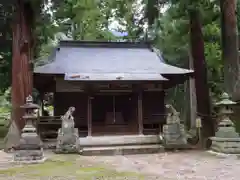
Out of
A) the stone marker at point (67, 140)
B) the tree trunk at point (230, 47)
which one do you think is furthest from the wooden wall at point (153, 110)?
the stone marker at point (67, 140)

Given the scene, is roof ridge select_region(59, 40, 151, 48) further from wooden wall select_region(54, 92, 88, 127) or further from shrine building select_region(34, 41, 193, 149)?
wooden wall select_region(54, 92, 88, 127)

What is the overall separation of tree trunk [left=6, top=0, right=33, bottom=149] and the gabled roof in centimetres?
67

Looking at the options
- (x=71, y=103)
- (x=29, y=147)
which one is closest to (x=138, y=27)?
(x=71, y=103)

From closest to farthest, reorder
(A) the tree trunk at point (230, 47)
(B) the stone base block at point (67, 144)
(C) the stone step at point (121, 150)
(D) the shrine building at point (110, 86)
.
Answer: (B) the stone base block at point (67, 144)
(C) the stone step at point (121, 150)
(A) the tree trunk at point (230, 47)
(D) the shrine building at point (110, 86)

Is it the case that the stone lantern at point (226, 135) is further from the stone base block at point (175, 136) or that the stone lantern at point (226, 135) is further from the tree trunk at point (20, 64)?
the tree trunk at point (20, 64)

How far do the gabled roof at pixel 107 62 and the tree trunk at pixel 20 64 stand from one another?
667 millimetres

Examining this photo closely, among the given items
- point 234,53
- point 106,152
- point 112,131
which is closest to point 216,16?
point 234,53

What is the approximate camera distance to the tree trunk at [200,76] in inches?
500

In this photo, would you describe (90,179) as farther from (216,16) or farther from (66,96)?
(216,16)

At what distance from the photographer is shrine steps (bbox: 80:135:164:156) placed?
1048cm

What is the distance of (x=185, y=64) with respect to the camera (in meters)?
22.1

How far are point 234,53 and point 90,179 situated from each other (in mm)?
7857

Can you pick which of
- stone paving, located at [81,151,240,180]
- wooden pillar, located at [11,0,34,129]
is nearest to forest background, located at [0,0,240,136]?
wooden pillar, located at [11,0,34,129]

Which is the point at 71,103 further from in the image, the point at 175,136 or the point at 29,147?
the point at 175,136
